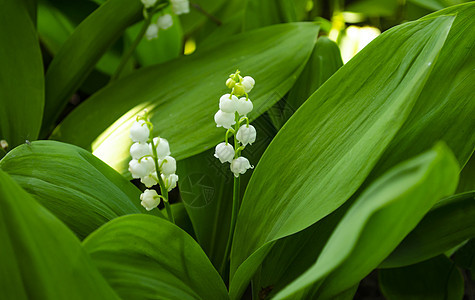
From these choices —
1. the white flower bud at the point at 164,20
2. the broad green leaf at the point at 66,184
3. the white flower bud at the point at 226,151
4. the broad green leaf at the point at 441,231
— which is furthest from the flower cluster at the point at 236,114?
the white flower bud at the point at 164,20

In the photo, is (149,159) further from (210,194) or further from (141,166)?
(210,194)

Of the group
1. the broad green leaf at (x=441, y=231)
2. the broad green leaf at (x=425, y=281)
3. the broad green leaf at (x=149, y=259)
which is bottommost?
the broad green leaf at (x=425, y=281)

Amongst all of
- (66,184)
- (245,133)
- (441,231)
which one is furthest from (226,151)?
(441,231)

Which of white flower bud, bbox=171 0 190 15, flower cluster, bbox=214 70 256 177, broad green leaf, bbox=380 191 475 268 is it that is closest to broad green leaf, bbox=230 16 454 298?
flower cluster, bbox=214 70 256 177

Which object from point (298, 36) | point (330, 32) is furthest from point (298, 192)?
point (330, 32)

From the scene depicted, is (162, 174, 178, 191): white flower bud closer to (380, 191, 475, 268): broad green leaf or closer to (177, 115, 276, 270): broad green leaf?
(177, 115, 276, 270): broad green leaf

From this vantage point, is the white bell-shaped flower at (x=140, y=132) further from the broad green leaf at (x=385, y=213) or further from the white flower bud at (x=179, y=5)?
the white flower bud at (x=179, y=5)
